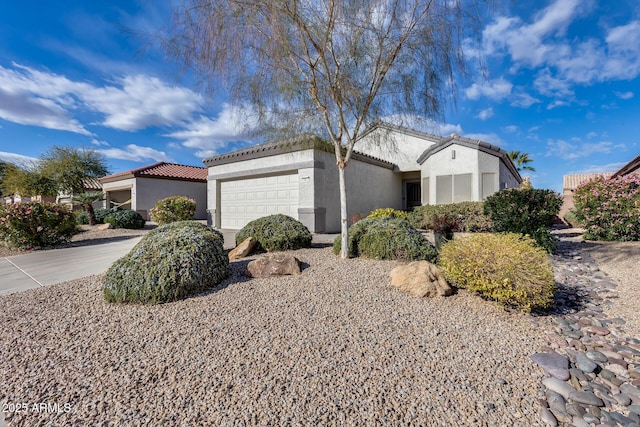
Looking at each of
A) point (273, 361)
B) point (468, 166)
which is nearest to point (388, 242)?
point (273, 361)

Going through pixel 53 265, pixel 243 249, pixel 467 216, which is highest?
pixel 467 216

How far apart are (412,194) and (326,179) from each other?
833cm

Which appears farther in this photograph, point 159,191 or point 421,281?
point 159,191

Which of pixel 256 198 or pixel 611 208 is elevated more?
pixel 256 198

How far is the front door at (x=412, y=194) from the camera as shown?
17484mm

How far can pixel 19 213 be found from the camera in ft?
29.3

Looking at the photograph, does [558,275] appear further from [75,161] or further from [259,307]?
[75,161]

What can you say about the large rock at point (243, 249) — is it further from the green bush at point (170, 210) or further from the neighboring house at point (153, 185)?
the neighboring house at point (153, 185)

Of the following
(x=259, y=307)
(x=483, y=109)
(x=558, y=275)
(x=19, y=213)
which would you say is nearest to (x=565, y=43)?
(x=483, y=109)

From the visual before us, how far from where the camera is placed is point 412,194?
17.6 metres

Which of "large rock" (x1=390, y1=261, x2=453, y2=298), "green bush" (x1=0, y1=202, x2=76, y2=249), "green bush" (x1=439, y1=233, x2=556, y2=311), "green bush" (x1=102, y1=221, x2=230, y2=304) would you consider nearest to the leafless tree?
"large rock" (x1=390, y1=261, x2=453, y2=298)

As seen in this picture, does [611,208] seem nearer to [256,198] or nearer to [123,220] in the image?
[256,198]

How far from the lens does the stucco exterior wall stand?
18000 mm

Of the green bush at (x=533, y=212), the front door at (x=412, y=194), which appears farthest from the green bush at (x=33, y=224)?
the front door at (x=412, y=194)
